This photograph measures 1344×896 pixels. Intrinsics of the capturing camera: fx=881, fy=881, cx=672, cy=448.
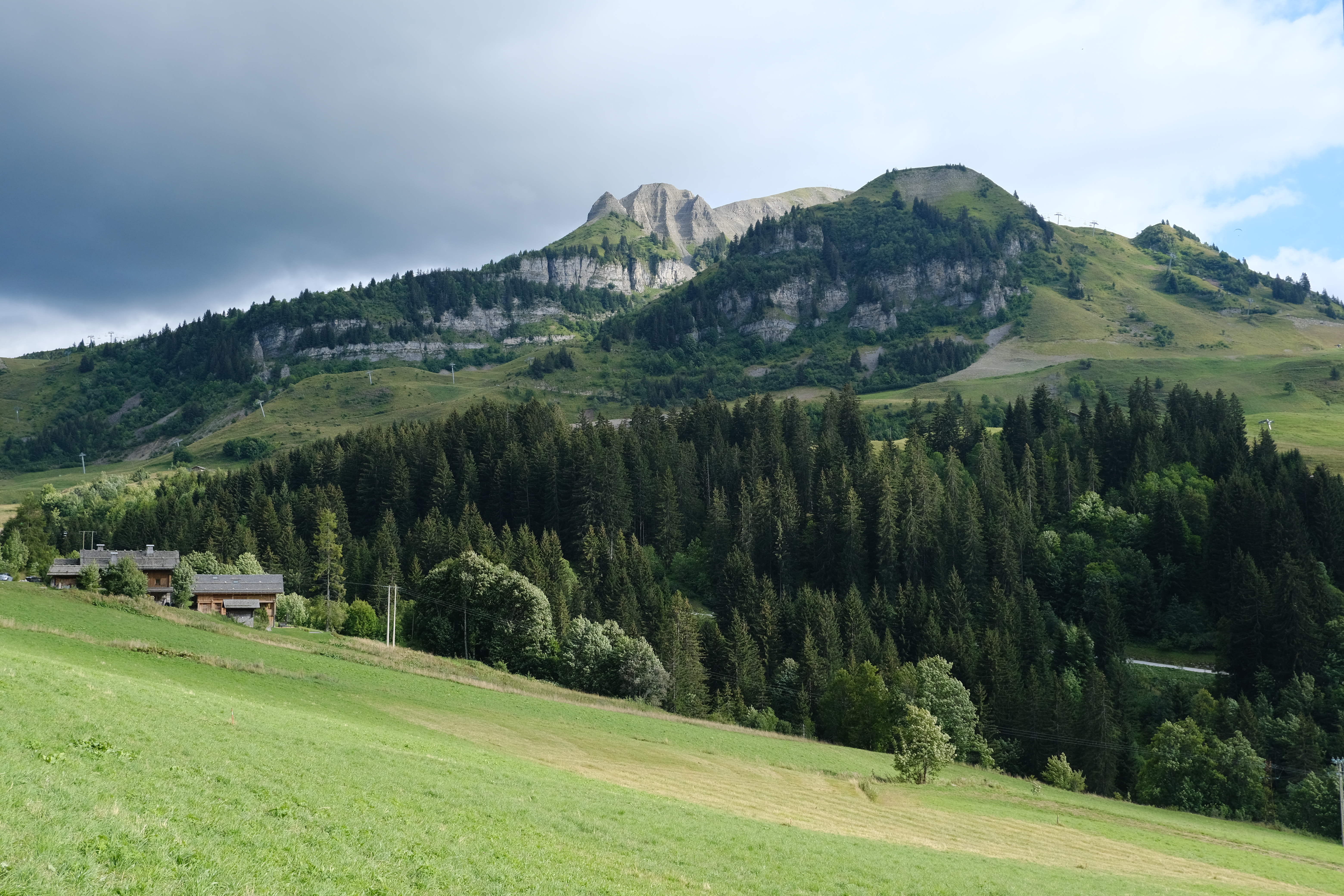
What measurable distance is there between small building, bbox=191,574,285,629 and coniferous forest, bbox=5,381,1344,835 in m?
7.53

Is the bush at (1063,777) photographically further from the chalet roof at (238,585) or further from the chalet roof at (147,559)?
the chalet roof at (147,559)

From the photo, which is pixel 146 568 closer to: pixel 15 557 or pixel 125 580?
pixel 15 557

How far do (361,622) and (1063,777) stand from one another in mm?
80582

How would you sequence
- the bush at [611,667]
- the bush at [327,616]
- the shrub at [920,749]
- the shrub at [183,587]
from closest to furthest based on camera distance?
the shrub at [920,749] < the bush at [611,667] < the shrub at [183,587] < the bush at [327,616]

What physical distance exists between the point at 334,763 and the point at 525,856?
1035cm

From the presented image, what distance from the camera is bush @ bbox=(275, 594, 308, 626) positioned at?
10956 centimetres

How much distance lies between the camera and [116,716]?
28516 millimetres

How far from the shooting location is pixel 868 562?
141 m

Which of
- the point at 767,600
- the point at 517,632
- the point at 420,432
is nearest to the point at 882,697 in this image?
the point at 767,600

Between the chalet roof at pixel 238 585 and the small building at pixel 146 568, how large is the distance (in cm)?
369

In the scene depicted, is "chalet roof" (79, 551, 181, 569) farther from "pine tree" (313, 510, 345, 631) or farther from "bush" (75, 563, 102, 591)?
"bush" (75, 563, 102, 591)

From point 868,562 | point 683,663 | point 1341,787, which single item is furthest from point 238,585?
point 1341,787

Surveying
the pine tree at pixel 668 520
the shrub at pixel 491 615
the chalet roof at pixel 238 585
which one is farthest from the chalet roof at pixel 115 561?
the pine tree at pixel 668 520

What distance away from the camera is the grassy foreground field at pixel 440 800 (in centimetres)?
1789
